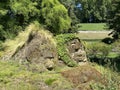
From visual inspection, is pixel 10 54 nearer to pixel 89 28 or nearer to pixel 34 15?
pixel 34 15

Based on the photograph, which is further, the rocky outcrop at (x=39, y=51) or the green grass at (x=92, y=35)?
the green grass at (x=92, y=35)

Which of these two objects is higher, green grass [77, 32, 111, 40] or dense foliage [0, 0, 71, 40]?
dense foliage [0, 0, 71, 40]

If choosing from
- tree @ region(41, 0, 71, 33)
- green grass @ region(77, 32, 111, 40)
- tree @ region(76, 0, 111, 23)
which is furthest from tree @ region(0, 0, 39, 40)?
tree @ region(76, 0, 111, 23)

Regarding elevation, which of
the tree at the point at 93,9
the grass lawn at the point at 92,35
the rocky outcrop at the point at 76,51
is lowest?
the grass lawn at the point at 92,35

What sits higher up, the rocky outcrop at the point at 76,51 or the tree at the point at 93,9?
the rocky outcrop at the point at 76,51

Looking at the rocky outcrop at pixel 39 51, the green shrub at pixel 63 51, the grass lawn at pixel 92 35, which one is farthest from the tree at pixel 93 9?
the rocky outcrop at pixel 39 51

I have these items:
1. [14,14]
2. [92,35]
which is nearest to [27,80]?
[14,14]

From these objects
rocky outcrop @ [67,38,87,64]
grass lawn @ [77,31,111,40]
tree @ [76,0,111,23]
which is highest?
rocky outcrop @ [67,38,87,64]

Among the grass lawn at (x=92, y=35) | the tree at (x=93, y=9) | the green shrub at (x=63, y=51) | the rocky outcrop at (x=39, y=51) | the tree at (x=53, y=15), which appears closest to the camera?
the rocky outcrop at (x=39, y=51)

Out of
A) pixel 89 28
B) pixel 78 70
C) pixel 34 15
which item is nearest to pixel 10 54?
pixel 78 70

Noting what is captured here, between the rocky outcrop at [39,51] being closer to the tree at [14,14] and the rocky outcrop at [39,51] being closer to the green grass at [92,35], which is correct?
the tree at [14,14]

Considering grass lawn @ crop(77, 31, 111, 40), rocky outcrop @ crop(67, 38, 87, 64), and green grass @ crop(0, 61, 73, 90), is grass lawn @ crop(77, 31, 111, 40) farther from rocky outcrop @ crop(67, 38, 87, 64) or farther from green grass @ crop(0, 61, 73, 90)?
green grass @ crop(0, 61, 73, 90)

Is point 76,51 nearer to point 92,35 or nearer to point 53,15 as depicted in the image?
point 53,15

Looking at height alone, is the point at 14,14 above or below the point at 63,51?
above
